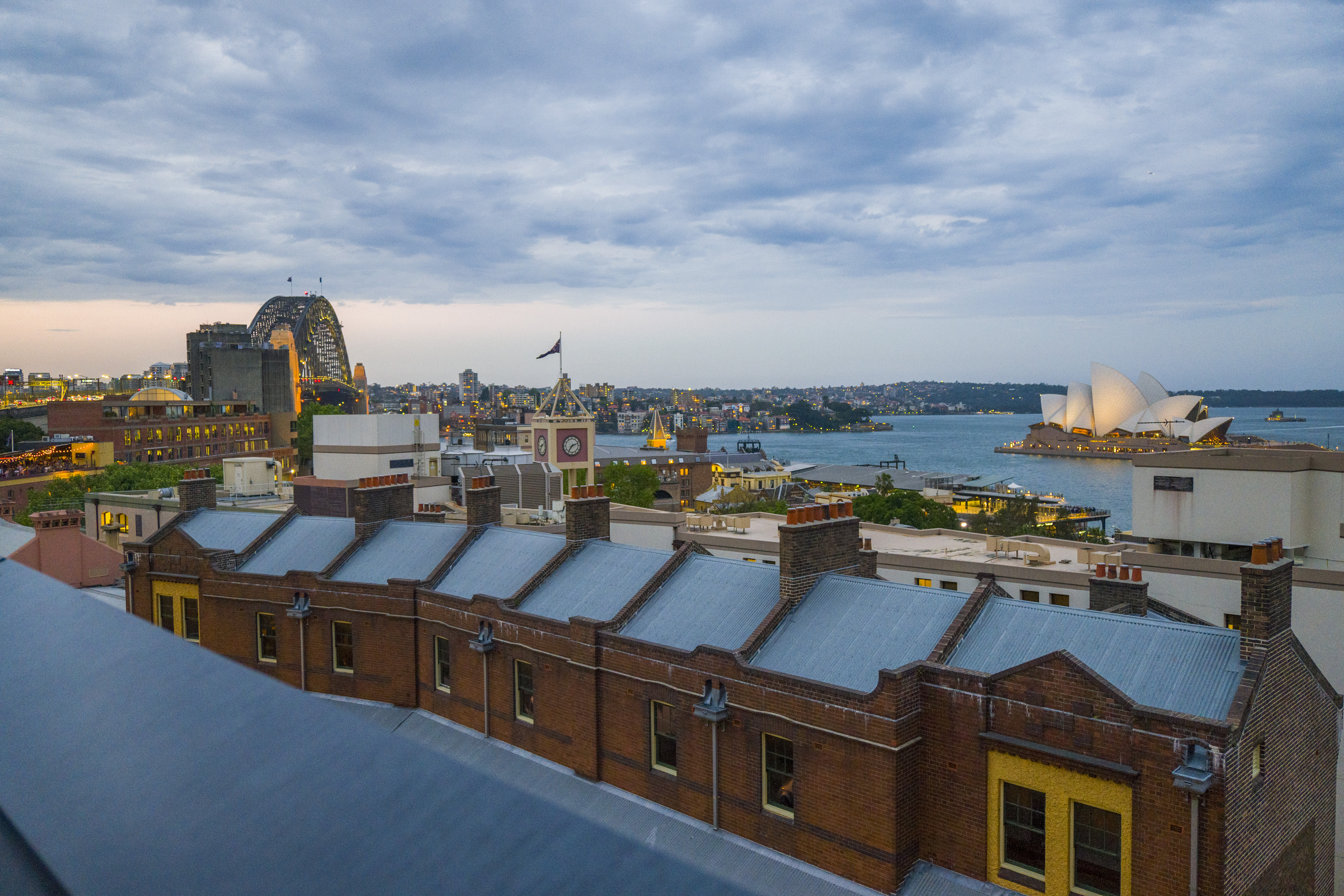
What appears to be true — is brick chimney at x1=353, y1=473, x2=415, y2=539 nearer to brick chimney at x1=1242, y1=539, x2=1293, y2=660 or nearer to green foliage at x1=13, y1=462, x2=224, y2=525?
brick chimney at x1=1242, y1=539, x2=1293, y2=660

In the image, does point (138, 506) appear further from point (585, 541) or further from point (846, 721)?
point (846, 721)

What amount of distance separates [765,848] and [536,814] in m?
17.7

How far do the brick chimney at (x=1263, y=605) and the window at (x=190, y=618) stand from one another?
28.3 meters

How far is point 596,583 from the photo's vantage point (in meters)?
23.2

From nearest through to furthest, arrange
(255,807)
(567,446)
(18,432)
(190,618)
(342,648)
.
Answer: (255,807)
(342,648)
(190,618)
(567,446)
(18,432)

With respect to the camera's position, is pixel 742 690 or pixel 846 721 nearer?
pixel 846 721

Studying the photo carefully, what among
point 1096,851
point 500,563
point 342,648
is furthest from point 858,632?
point 342,648

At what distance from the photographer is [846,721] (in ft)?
52.3

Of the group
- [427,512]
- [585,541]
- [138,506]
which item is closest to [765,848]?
[585,541]

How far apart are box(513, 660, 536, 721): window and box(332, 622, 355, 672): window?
253 inches

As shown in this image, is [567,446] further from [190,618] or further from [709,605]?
[709,605]

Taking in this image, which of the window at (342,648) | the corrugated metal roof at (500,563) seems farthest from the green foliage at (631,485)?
the window at (342,648)

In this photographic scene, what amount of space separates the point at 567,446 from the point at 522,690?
57.3m

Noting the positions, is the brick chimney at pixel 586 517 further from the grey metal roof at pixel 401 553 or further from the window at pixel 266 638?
the window at pixel 266 638
